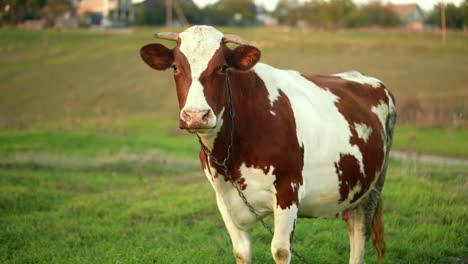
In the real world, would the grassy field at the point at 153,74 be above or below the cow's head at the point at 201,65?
below

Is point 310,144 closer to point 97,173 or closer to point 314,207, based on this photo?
point 314,207

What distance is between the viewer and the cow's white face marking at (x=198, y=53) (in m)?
5.48

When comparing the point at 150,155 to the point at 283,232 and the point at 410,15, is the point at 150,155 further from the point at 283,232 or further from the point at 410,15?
the point at 410,15

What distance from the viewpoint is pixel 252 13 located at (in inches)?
2776

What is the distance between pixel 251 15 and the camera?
69688 mm

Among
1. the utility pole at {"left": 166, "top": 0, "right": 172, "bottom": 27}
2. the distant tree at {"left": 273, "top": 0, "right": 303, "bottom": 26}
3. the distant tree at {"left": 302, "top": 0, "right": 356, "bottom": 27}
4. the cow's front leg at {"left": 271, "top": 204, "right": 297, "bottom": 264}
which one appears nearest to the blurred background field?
the cow's front leg at {"left": 271, "top": 204, "right": 297, "bottom": 264}

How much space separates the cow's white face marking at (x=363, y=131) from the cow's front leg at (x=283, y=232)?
155 cm

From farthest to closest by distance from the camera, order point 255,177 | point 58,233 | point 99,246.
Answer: point 58,233 < point 99,246 < point 255,177

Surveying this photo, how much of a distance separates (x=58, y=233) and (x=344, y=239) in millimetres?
3840

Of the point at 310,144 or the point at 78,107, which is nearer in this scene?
the point at 310,144

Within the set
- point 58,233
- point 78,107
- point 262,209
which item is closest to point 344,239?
point 262,209

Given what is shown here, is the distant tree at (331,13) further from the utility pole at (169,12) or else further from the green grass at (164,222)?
the green grass at (164,222)

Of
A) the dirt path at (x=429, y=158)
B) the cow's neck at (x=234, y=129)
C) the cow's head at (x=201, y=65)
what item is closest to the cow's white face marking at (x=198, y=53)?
the cow's head at (x=201, y=65)

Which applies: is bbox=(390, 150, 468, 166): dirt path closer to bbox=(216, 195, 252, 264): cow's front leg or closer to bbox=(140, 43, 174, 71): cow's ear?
bbox=(216, 195, 252, 264): cow's front leg
